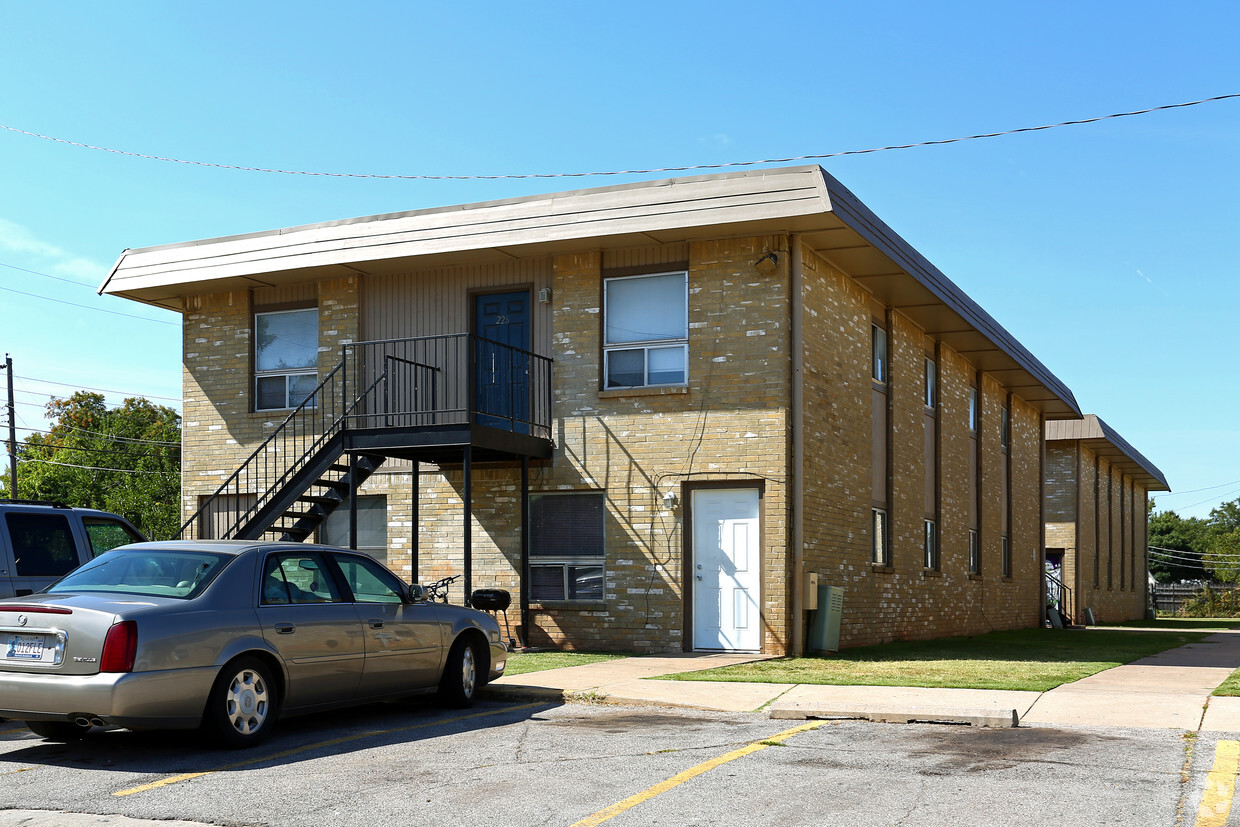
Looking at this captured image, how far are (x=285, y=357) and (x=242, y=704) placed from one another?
477 inches

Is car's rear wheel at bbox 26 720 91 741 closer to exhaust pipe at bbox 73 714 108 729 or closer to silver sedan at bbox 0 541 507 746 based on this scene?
silver sedan at bbox 0 541 507 746

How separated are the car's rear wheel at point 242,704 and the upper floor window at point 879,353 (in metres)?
13.6

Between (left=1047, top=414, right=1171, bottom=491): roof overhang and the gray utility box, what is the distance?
2144 cm

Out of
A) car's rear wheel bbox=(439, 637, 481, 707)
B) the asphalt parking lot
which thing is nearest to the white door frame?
car's rear wheel bbox=(439, 637, 481, 707)

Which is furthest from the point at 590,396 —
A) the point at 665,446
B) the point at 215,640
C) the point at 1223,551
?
the point at 1223,551

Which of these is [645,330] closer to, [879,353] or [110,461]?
[879,353]

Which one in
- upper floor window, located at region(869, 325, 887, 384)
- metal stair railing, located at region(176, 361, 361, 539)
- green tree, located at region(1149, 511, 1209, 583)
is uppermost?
upper floor window, located at region(869, 325, 887, 384)

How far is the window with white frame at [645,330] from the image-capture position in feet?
57.7

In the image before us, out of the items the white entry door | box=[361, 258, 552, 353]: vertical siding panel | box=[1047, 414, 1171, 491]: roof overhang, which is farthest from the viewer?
box=[1047, 414, 1171, 491]: roof overhang

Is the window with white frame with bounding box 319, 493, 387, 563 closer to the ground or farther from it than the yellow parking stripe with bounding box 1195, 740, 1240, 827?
farther from it

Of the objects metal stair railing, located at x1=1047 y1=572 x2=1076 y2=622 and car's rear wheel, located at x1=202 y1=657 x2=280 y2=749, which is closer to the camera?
car's rear wheel, located at x1=202 y1=657 x2=280 y2=749

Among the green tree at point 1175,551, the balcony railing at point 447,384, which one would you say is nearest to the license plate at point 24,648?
the balcony railing at point 447,384

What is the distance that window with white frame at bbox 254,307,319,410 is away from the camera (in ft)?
66.0

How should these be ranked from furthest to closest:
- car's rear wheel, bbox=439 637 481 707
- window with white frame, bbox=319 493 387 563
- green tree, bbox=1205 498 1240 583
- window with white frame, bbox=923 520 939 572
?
green tree, bbox=1205 498 1240 583 < window with white frame, bbox=923 520 939 572 < window with white frame, bbox=319 493 387 563 < car's rear wheel, bbox=439 637 481 707
